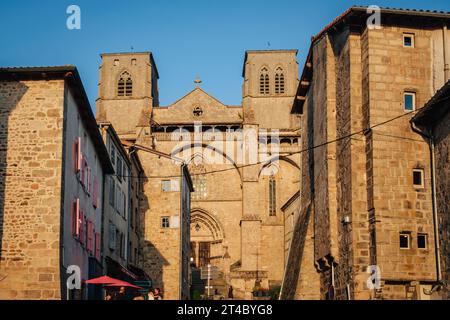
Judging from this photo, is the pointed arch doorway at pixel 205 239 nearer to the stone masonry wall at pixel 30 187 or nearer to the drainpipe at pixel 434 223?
the drainpipe at pixel 434 223

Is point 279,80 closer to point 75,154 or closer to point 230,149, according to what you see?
point 230,149

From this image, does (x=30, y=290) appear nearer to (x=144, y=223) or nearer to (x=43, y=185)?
(x=43, y=185)

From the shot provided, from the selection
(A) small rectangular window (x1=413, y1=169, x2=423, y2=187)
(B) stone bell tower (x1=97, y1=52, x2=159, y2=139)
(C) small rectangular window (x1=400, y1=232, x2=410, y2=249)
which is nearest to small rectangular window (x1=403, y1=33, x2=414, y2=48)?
(A) small rectangular window (x1=413, y1=169, x2=423, y2=187)

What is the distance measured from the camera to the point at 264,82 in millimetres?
78188

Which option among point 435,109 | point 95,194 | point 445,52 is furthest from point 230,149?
point 435,109

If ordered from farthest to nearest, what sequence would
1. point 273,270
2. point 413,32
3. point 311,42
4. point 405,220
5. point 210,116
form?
point 210,116, point 273,270, point 311,42, point 413,32, point 405,220

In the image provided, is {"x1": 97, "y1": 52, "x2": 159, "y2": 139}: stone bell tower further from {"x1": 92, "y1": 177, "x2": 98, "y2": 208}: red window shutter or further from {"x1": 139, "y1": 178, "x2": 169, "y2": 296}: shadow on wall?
{"x1": 92, "y1": 177, "x2": 98, "y2": 208}: red window shutter

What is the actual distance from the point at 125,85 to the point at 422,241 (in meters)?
56.9

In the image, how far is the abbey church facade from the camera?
67312 millimetres

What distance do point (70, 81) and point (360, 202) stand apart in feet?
31.9

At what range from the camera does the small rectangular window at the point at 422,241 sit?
80.6ft
